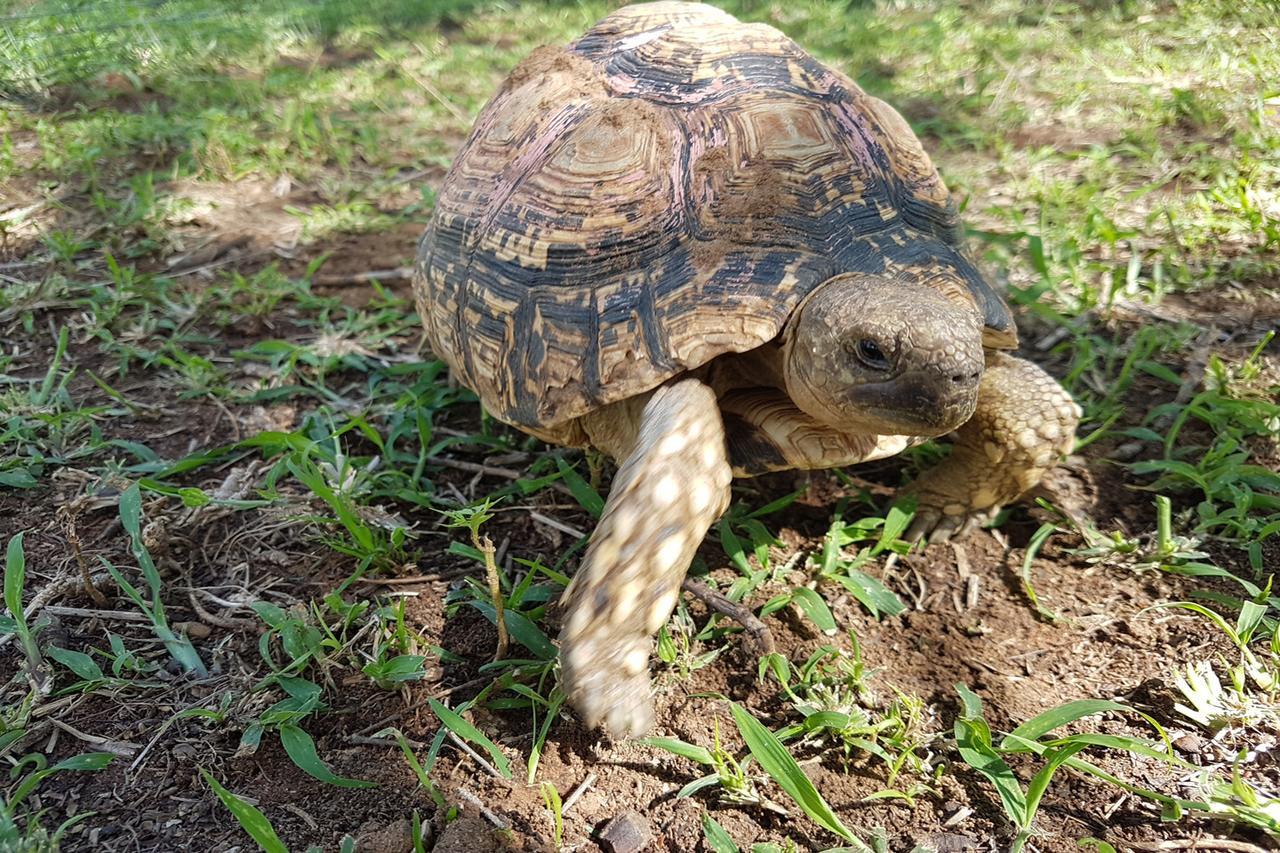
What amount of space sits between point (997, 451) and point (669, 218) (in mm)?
1104

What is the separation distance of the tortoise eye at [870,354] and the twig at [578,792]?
3.61 ft

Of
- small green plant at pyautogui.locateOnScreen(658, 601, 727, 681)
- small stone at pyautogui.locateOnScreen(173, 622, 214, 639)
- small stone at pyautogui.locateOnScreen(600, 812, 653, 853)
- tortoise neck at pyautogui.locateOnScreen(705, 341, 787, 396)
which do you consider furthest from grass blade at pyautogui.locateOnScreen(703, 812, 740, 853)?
small stone at pyautogui.locateOnScreen(173, 622, 214, 639)

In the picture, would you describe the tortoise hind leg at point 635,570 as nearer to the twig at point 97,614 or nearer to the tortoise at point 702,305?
the tortoise at point 702,305

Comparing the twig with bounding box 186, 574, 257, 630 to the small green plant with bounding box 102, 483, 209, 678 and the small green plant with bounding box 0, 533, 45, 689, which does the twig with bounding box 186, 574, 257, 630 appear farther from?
the small green plant with bounding box 0, 533, 45, 689

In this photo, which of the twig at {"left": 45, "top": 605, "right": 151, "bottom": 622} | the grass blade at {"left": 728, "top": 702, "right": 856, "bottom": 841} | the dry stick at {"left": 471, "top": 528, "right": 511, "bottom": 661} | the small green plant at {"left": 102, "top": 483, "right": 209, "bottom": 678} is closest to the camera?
the grass blade at {"left": 728, "top": 702, "right": 856, "bottom": 841}

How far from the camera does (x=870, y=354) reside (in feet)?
6.35

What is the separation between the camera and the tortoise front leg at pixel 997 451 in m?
2.30

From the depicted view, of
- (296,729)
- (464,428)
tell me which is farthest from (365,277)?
(296,729)

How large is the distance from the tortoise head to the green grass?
0.52m

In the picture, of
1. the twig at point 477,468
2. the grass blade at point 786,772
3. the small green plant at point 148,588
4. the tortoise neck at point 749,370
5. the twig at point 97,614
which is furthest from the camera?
the twig at point 477,468

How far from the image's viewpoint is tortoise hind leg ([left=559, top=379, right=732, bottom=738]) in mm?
1765

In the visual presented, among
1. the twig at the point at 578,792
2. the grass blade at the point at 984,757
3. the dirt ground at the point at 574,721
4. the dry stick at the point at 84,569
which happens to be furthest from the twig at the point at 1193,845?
the dry stick at the point at 84,569

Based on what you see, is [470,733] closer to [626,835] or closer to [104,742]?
[626,835]

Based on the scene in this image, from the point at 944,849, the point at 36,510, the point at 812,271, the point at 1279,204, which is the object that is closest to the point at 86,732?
→ the point at 36,510
